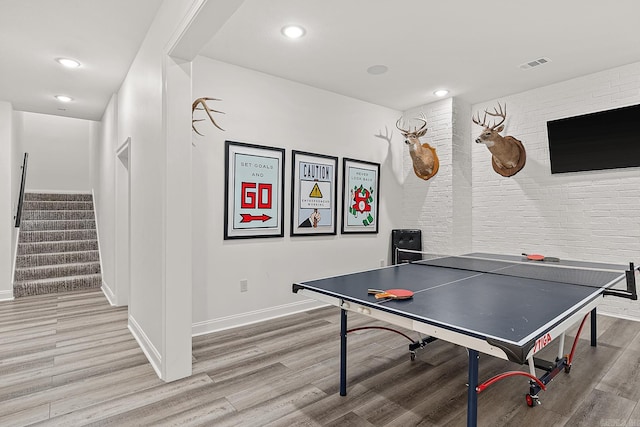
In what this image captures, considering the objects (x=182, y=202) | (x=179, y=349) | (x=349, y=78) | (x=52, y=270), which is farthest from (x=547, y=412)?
(x=52, y=270)

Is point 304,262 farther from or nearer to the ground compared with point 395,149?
nearer to the ground

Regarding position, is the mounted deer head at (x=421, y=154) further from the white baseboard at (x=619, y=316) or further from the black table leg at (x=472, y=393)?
the black table leg at (x=472, y=393)

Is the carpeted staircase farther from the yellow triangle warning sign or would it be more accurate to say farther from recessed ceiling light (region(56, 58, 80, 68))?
the yellow triangle warning sign

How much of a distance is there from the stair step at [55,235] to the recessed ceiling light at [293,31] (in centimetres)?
543

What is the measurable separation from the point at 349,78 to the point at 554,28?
1965mm

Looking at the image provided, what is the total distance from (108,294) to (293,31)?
4.13 metres

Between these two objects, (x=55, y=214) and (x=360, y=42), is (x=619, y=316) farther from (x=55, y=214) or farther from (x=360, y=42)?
(x=55, y=214)

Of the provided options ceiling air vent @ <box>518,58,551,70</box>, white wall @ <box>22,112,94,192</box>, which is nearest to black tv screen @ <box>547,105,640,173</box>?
ceiling air vent @ <box>518,58,551,70</box>

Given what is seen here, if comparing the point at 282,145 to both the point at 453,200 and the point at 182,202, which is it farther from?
the point at 453,200

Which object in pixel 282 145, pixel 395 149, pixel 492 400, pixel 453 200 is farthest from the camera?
pixel 395 149

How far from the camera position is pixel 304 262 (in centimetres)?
425

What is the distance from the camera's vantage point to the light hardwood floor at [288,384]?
206 cm

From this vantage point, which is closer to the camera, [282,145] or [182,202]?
[182,202]

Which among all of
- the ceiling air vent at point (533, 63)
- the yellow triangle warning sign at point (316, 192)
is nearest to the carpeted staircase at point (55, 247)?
the yellow triangle warning sign at point (316, 192)
